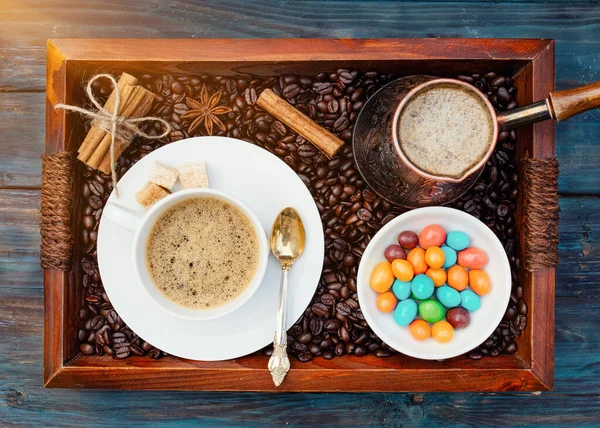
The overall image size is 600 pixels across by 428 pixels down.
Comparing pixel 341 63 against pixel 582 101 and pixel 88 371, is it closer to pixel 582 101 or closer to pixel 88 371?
pixel 582 101

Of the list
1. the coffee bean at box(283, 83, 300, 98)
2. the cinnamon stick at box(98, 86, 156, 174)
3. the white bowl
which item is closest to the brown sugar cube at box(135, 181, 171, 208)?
the cinnamon stick at box(98, 86, 156, 174)

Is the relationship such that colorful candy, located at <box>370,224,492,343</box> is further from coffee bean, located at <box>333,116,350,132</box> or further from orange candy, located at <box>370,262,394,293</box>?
coffee bean, located at <box>333,116,350,132</box>

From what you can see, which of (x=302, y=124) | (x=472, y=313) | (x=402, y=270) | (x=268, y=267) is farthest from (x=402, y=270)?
(x=302, y=124)

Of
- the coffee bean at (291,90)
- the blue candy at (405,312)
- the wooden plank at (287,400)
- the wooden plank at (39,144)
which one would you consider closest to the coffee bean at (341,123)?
the coffee bean at (291,90)

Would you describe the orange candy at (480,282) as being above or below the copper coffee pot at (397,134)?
below

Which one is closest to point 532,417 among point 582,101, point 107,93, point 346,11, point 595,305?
point 595,305

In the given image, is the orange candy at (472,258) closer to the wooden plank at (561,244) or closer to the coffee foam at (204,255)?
the wooden plank at (561,244)

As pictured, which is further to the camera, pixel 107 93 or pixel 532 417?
pixel 532 417
